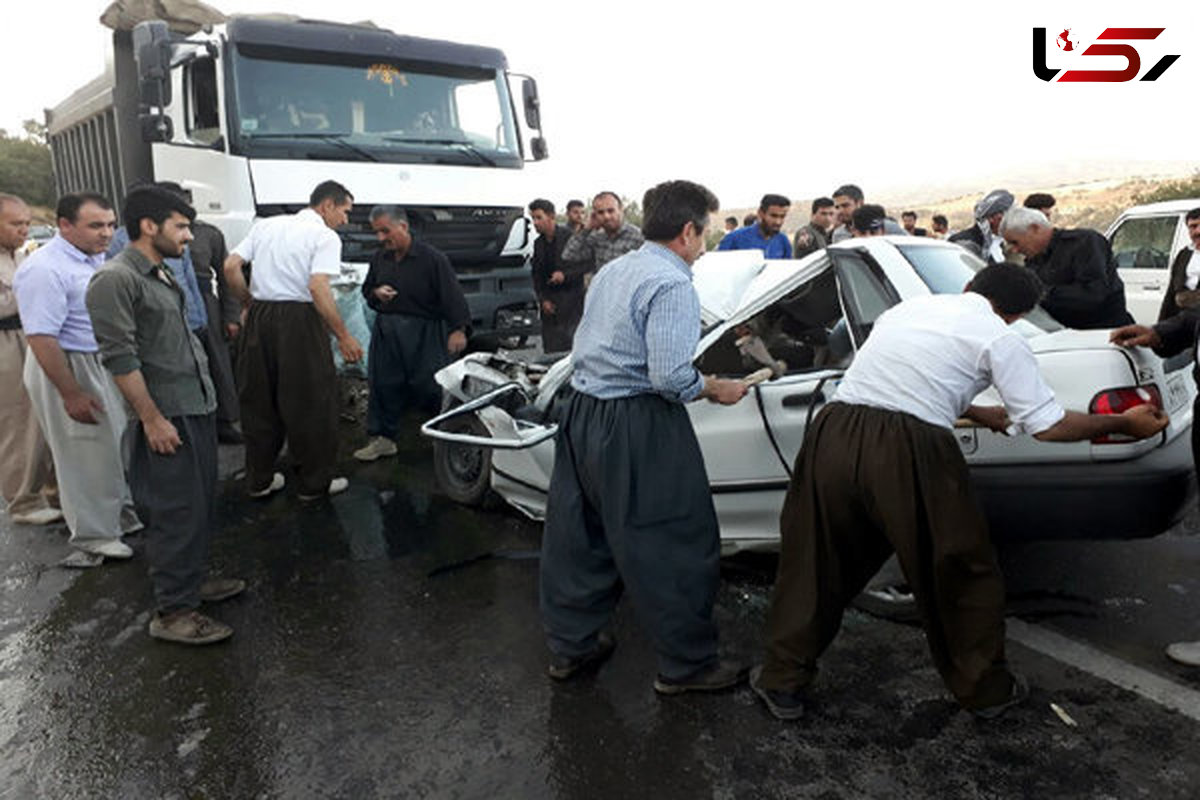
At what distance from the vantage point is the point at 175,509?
3.45 meters

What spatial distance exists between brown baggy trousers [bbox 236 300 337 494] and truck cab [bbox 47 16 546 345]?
187cm

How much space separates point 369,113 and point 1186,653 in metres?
6.60

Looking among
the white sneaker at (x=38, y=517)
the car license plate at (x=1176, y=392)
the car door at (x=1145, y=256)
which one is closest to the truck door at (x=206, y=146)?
the white sneaker at (x=38, y=517)

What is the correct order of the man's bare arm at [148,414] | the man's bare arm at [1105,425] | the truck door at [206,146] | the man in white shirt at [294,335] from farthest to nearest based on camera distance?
the truck door at [206,146], the man in white shirt at [294,335], the man's bare arm at [148,414], the man's bare arm at [1105,425]

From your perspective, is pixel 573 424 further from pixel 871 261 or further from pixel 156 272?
pixel 156 272

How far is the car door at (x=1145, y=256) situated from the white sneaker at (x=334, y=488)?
21.2 feet

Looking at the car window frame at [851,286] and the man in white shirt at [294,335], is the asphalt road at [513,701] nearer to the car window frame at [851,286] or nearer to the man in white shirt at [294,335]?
the man in white shirt at [294,335]

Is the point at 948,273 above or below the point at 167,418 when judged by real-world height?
above

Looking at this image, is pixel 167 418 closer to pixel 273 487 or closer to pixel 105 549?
pixel 105 549

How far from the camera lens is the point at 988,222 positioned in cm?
598

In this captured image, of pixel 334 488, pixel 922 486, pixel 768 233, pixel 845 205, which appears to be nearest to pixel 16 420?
pixel 334 488

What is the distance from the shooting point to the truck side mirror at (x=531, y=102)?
27.0 ft

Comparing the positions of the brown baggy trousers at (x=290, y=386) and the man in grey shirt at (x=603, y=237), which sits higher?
the man in grey shirt at (x=603, y=237)

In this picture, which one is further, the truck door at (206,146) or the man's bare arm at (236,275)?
the truck door at (206,146)
